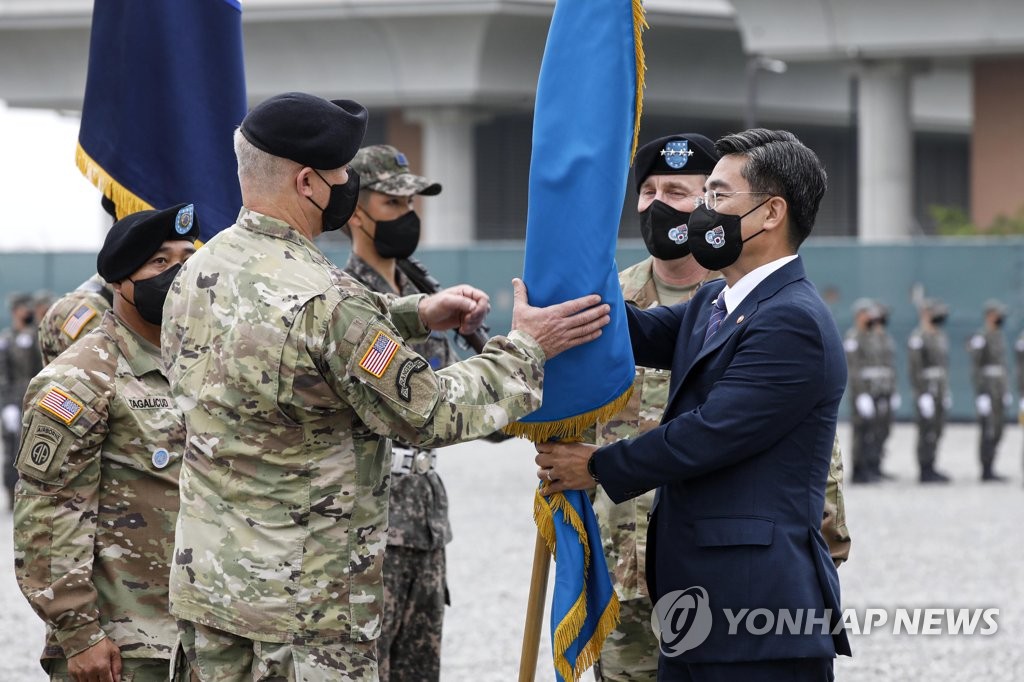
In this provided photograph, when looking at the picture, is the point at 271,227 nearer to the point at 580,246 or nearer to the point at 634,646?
the point at 580,246

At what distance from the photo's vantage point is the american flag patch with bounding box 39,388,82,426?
412 cm

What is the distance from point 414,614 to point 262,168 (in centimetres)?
204

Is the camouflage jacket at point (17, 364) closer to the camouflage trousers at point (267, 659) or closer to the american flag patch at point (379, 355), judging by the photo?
the camouflage trousers at point (267, 659)

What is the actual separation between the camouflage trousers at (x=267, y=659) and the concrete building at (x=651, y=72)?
84.4 feet

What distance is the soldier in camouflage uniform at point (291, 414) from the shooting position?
11.5ft

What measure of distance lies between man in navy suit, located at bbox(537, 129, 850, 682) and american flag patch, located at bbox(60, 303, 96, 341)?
2.30 meters

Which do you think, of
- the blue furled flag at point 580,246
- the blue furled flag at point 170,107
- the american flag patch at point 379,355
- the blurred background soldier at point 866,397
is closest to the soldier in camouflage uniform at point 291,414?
the american flag patch at point 379,355

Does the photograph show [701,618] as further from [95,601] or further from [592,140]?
[95,601]

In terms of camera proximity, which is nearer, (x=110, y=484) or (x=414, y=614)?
(x=110, y=484)

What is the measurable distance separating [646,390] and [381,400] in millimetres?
1517

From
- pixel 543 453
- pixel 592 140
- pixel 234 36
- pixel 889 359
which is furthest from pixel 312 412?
pixel 889 359

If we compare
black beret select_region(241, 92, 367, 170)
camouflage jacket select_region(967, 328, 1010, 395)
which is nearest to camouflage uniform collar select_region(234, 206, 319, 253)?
black beret select_region(241, 92, 367, 170)

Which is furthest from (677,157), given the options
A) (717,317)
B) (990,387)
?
(990,387)

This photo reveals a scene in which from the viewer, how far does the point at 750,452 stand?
3584mm
